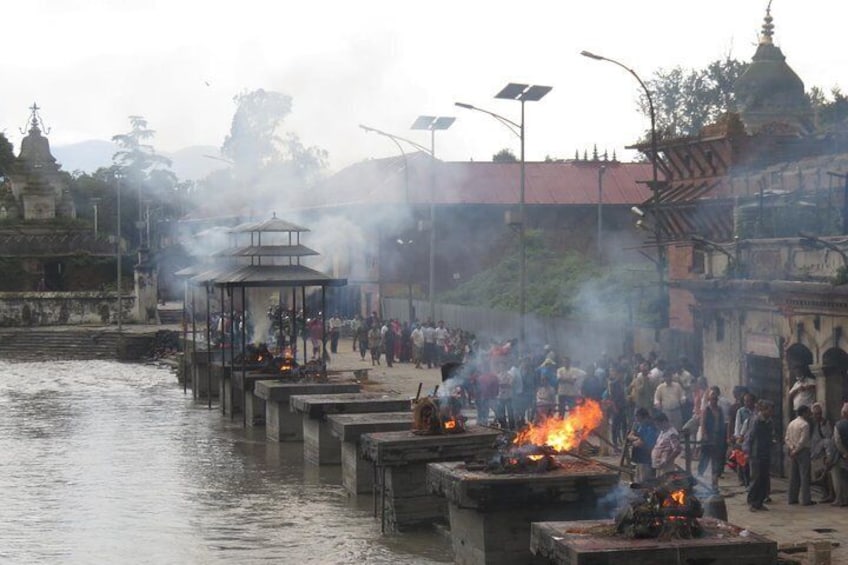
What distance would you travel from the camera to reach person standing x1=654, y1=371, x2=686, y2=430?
2150cm

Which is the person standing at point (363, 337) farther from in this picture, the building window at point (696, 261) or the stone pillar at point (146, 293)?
the stone pillar at point (146, 293)

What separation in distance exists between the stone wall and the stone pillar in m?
1.01

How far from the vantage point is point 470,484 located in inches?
594

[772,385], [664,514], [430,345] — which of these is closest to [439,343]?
[430,345]

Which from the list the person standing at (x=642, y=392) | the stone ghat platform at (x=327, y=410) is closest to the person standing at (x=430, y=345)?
the stone ghat platform at (x=327, y=410)

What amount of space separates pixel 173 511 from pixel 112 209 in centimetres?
9502

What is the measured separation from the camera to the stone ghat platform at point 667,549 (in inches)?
474

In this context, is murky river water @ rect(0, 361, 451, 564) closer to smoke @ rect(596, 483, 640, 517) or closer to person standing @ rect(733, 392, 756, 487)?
smoke @ rect(596, 483, 640, 517)

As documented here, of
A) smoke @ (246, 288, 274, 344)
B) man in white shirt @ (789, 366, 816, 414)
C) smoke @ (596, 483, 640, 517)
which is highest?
smoke @ (246, 288, 274, 344)

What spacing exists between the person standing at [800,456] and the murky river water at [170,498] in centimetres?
477

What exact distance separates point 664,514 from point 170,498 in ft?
40.4

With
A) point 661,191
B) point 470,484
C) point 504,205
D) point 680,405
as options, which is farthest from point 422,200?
point 470,484

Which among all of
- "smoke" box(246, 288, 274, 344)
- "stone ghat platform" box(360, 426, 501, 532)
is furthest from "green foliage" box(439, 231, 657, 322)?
"stone ghat platform" box(360, 426, 501, 532)

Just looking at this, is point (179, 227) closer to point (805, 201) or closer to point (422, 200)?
point (422, 200)
